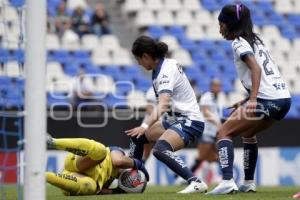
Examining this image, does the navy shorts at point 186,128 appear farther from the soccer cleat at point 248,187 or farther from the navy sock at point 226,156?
the soccer cleat at point 248,187

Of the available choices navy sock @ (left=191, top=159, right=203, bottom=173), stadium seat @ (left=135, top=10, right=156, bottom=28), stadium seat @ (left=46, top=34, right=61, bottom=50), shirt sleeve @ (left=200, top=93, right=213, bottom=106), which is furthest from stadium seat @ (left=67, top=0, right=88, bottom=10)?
navy sock @ (left=191, top=159, right=203, bottom=173)

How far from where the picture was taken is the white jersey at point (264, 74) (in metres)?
8.31

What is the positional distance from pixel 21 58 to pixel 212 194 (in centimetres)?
239

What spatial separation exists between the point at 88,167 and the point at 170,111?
120 cm

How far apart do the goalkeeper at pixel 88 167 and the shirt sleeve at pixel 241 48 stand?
1.73 m

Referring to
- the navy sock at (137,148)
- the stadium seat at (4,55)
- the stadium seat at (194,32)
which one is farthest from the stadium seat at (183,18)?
the navy sock at (137,148)

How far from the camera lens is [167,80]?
28.0 ft

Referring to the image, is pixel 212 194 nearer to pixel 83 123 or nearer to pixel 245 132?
pixel 245 132

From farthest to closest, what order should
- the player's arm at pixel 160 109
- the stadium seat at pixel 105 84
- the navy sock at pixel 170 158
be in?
1. the stadium seat at pixel 105 84
2. the navy sock at pixel 170 158
3. the player's arm at pixel 160 109

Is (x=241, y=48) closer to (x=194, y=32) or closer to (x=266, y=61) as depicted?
(x=266, y=61)

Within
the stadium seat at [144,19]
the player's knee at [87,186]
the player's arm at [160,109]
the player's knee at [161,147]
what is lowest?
the player's knee at [87,186]

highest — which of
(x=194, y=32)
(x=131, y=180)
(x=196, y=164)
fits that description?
(x=194, y=32)

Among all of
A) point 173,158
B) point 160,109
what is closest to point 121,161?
point 173,158

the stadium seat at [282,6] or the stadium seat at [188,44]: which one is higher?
the stadium seat at [282,6]
